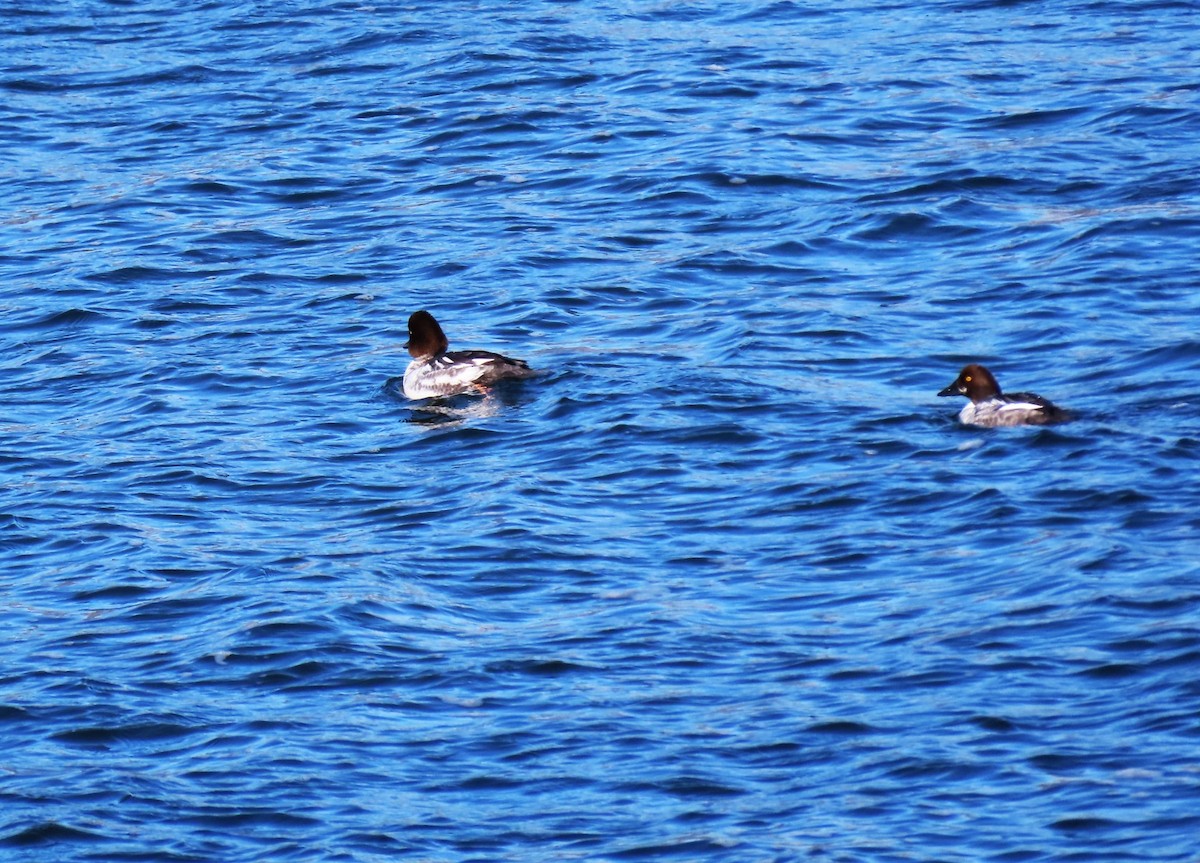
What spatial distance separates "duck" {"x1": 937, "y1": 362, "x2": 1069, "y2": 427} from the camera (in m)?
14.3

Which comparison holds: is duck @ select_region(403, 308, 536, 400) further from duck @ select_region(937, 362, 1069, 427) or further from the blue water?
duck @ select_region(937, 362, 1069, 427)

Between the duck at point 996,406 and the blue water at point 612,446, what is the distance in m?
0.12

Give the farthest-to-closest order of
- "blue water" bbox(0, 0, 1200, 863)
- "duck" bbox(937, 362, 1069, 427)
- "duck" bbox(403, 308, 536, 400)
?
"duck" bbox(403, 308, 536, 400) < "duck" bbox(937, 362, 1069, 427) < "blue water" bbox(0, 0, 1200, 863)

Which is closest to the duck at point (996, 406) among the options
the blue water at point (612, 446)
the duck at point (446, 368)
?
the blue water at point (612, 446)

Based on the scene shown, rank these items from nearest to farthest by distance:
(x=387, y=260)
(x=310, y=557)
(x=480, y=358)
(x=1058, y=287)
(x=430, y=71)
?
(x=310, y=557), (x=480, y=358), (x=1058, y=287), (x=387, y=260), (x=430, y=71)

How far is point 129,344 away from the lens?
1855cm

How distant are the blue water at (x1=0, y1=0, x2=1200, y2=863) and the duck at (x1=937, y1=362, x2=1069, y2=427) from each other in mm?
121

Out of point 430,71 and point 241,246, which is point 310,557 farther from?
point 430,71

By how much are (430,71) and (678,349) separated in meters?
10.1

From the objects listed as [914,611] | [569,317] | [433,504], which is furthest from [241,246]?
[914,611]

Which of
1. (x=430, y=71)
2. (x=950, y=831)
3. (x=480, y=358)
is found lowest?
(x=950, y=831)

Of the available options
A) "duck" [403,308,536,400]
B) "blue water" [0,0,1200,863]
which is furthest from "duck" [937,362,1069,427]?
"duck" [403,308,536,400]

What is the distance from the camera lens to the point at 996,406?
1432cm

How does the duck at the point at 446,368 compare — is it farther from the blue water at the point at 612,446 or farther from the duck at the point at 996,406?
the duck at the point at 996,406
